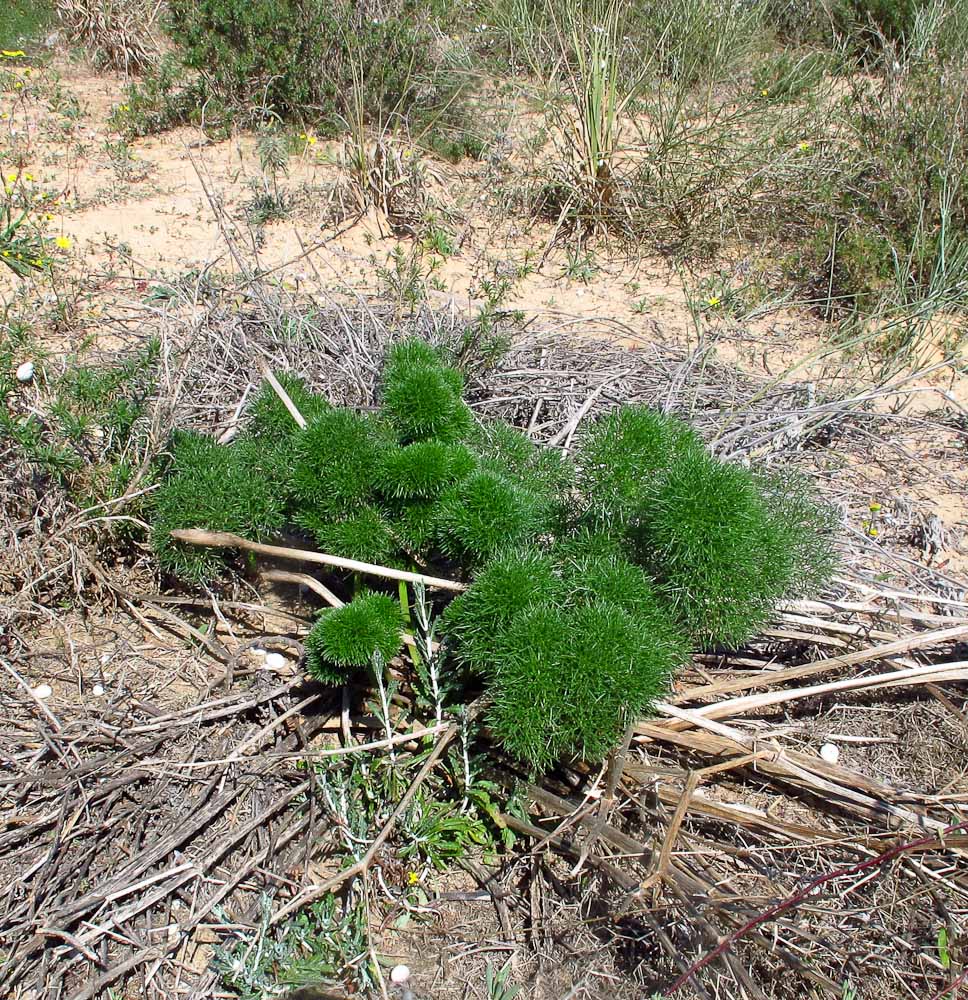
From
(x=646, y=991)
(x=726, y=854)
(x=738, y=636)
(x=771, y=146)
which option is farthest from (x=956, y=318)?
(x=646, y=991)

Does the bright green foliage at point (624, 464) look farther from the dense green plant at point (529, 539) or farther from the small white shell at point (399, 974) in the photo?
the small white shell at point (399, 974)

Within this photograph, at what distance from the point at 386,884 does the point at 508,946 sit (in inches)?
11.8

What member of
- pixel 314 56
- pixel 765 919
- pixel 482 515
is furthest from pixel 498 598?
pixel 314 56

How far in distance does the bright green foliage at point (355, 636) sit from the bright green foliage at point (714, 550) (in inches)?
24.5

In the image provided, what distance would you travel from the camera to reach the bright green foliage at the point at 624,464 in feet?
6.18

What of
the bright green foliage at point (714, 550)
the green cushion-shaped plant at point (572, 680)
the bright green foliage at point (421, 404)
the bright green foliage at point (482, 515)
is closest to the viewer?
the green cushion-shaped plant at point (572, 680)

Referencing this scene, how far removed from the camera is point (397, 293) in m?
3.81

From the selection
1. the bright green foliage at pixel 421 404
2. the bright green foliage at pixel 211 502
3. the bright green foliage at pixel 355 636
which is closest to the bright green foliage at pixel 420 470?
the bright green foliage at pixel 421 404

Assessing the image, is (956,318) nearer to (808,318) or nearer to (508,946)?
(808,318)

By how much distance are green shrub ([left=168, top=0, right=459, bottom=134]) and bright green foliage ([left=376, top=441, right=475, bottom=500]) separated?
361 centimetres

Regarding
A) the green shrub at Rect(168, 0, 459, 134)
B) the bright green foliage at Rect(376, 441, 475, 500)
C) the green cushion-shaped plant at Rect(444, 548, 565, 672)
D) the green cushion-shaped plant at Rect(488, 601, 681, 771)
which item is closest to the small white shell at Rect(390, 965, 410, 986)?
the green cushion-shaped plant at Rect(488, 601, 681, 771)

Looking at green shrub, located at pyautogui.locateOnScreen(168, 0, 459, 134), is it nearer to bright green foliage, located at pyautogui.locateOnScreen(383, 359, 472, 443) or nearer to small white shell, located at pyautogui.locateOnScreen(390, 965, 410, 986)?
bright green foliage, located at pyautogui.locateOnScreen(383, 359, 472, 443)

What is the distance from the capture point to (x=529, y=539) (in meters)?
2.04

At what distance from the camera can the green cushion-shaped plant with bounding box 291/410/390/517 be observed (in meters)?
2.02
